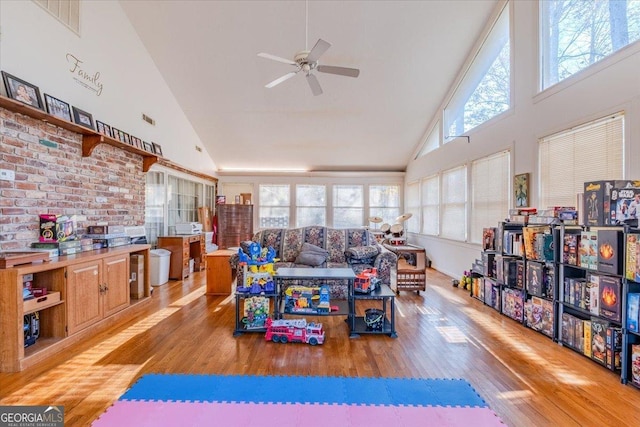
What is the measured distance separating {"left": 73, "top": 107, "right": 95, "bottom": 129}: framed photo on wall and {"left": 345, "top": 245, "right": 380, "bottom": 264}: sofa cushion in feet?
12.3

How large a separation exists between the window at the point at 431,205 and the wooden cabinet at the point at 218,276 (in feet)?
14.7

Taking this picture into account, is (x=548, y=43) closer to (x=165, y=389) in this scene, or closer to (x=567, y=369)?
(x=567, y=369)

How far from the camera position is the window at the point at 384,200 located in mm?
9094

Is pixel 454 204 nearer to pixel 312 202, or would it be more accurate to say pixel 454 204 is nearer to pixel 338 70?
pixel 338 70

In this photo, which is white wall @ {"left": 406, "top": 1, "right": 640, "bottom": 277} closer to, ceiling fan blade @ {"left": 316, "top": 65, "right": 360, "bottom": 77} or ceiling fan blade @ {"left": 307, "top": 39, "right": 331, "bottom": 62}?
Answer: ceiling fan blade @ {"left": 316, "top": 65, "right": 360, "bottom": 77}

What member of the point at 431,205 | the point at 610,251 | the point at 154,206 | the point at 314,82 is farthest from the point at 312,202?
the point at 610,251

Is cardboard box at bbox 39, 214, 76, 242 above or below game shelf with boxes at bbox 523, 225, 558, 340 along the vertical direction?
above

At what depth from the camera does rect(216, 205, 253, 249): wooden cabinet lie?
27.3 feet

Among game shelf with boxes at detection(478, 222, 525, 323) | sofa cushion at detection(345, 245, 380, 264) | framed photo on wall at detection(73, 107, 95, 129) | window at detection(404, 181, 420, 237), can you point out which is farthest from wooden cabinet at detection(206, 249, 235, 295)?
window at detection(404, 181, 420, 237)

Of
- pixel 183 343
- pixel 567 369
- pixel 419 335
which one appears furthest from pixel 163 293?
pixel 567 369

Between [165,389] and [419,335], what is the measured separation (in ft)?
7.80

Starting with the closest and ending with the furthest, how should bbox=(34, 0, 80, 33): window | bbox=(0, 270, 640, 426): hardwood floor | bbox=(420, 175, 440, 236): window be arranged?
bbox=(0, 270, 640, 426): hardwood floor → bbox=(34, 0, 80, 33): window → bbox=(420, 175, 440, 236): window

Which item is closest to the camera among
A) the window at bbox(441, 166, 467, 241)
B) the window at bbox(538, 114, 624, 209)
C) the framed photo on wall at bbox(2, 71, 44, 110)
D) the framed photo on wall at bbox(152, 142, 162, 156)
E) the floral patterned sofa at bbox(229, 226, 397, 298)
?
the framed photo on wall at bbox(2, 71, 44, 110)

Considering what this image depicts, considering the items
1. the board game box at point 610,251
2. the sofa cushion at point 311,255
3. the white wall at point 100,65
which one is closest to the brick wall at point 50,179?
the white wall at point 100,65
